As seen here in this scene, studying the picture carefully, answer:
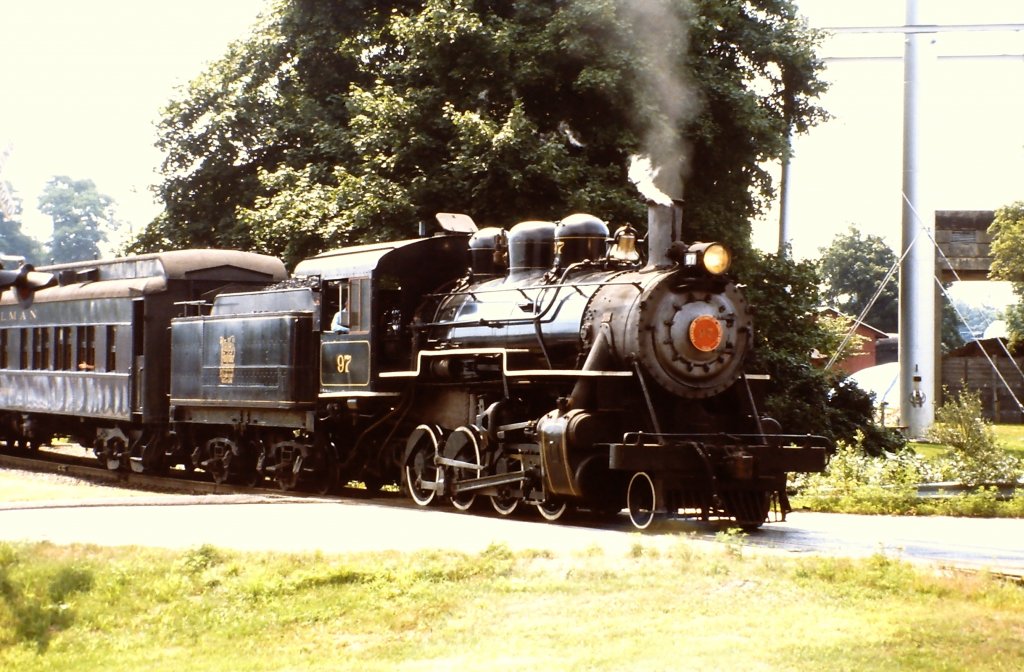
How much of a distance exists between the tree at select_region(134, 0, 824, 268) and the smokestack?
8.35 m

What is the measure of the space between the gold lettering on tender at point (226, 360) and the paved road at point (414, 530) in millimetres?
3458

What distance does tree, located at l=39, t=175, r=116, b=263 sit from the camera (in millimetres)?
100250

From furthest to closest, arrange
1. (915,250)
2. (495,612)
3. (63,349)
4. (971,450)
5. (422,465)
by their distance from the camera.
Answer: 1. (915,250)
2. (63,349)
3. (971,450)
4. (422,465)
5. (495,612)

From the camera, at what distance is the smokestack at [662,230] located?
43.6ft

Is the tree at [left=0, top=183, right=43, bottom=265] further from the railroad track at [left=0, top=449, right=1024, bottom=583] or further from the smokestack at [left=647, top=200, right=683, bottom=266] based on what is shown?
the smokestack at [left=647, top=200, right=683, bottom=266]

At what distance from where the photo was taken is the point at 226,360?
1848cm

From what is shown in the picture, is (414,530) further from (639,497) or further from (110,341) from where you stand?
(110,341)

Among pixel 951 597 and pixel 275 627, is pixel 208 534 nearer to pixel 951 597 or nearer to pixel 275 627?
pixel 275 627

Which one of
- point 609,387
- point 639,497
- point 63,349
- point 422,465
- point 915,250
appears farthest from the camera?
point 915,250

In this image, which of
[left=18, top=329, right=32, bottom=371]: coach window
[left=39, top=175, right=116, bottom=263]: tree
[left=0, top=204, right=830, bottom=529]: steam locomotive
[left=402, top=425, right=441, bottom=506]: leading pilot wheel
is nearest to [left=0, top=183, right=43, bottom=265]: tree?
[left=39, top=175, right=116, bottom=263]: tree

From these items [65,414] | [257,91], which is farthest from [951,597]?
[257,91]

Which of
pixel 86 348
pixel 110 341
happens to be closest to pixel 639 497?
pixel 110 341

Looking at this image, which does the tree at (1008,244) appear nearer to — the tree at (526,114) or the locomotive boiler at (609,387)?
the tree at (526,114)

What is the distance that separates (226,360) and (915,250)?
50.2 ft
